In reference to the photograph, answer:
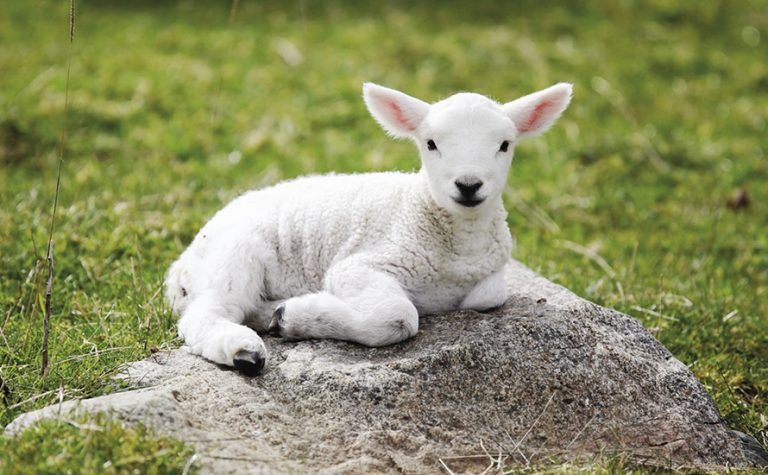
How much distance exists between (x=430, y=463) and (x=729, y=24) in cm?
1311

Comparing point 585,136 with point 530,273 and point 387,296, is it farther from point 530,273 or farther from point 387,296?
point 387,296

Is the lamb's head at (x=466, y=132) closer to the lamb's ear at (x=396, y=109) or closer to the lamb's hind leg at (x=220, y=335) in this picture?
the lamb's ear at (x=396, y=109)

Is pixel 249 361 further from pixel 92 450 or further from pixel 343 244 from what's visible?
pixel 343 244

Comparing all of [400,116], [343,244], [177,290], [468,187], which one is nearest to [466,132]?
[468,187]

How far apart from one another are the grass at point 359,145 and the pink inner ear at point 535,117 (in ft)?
6.46

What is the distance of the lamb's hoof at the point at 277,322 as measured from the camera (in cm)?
558

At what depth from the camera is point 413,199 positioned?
6.04m

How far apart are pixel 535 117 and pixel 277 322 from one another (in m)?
2.03

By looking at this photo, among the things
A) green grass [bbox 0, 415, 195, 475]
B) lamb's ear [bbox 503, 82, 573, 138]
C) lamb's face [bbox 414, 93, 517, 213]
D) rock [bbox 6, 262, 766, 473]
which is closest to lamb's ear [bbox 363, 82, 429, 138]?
lamb's face [bbox 414, 93, 517, 213]

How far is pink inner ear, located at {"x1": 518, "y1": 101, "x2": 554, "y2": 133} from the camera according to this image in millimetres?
5953

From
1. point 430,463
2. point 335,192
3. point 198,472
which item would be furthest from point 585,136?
point 198,472

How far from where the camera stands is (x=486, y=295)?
A: 5840 mm

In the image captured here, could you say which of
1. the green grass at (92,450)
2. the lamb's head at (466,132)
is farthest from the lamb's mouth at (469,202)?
the green grass at (92,450)

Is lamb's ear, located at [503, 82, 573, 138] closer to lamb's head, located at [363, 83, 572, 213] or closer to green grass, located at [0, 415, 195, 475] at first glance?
lamb's head, located at [363, 83, 572, 213]
